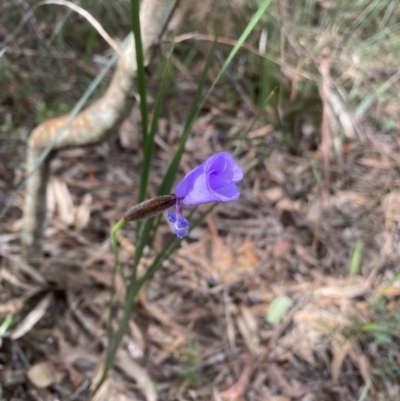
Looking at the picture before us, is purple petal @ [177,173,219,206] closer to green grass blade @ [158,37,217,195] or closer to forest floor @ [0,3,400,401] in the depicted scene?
green grass blade @ [158,37,217,195]

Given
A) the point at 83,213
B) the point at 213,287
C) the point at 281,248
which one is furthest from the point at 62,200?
the point at 281,248

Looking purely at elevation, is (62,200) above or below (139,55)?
below


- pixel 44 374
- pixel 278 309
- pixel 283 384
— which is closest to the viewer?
pixel 44 374

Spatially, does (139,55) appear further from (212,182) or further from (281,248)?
(281,248)

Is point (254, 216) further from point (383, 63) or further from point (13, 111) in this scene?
point (383, 63)

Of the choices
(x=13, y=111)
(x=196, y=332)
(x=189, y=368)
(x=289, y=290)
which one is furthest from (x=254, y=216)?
(x=13, y=111)

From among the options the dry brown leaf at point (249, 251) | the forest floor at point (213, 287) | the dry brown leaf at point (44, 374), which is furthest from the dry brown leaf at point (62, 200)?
the dry brown leaf at point (249, 251)
